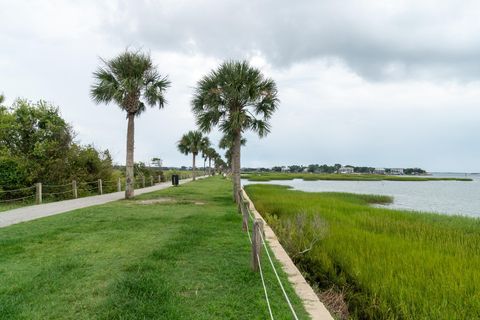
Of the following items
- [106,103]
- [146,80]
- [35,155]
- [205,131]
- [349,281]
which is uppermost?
[146,80]

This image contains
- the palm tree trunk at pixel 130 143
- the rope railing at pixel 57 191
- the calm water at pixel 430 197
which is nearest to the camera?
the rope railing at pixel 57 191

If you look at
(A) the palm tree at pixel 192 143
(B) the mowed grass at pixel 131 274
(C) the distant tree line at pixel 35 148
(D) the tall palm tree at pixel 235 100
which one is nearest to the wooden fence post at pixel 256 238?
(B) the mowed grass at pixel 131 274

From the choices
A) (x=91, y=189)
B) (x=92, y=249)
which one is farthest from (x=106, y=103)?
(x=92, y=249)

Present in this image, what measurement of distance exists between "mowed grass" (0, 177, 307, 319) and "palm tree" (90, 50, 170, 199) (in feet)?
27.3

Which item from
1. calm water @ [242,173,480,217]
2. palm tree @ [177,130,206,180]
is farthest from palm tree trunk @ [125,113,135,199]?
palm tree @ [177,130,206,180]

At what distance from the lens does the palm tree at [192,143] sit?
4088 centimetres

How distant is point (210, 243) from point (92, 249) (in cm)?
230

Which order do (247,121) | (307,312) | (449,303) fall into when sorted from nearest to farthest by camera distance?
(307,312) < (449,303) < (247,121)

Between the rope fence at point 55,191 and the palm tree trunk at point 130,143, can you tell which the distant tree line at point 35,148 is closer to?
the rope fence at point 55,191

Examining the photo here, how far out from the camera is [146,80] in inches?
632

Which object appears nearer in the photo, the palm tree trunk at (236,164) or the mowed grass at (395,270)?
the mowed grass at (395,270)

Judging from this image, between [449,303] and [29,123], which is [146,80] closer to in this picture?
[29,123]

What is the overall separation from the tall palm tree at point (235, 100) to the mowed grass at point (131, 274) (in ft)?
24.9

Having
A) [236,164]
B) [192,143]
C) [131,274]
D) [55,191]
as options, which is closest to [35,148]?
[55,191]
